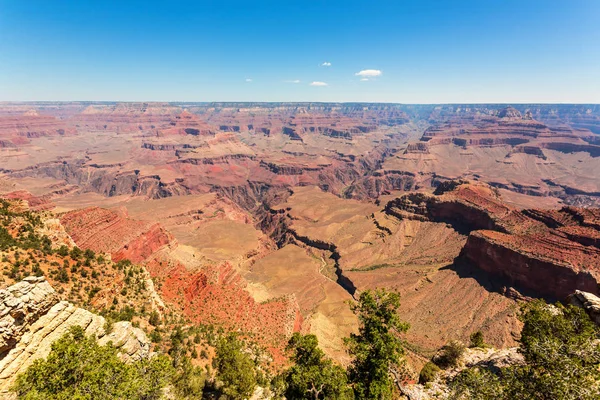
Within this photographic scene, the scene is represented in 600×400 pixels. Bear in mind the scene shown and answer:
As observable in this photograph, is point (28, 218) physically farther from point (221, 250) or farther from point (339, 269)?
point (339, 269)

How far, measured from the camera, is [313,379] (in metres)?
24.0

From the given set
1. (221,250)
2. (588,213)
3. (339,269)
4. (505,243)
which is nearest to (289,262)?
(339,269)

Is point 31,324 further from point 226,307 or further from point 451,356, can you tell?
point 451,356

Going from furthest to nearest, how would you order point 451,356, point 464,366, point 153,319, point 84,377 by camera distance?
point 451,356 → point 464,366 → point 153,319 → point 84,377

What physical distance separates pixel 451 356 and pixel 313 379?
22.2 metres

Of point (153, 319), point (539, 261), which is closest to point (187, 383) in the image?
point (153, 319)

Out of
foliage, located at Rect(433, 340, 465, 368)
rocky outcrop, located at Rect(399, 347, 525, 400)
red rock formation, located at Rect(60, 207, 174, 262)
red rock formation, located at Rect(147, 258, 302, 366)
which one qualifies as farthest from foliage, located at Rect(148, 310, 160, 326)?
foliage, located at Rect(433, 340, 465, 368)

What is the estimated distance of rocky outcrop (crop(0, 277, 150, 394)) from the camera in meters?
16.9

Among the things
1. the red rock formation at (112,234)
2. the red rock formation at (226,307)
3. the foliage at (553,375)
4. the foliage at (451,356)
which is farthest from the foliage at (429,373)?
the red rock formation at (112,234)

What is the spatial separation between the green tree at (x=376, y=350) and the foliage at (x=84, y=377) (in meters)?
16.8

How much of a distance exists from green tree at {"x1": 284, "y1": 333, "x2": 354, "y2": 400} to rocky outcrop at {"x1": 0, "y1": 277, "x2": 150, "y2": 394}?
13.9m

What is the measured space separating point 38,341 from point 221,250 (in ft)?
322

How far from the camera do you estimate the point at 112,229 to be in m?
65.7

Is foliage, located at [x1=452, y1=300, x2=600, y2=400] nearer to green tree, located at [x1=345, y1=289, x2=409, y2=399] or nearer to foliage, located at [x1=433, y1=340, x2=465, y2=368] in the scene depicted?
green tree, located at [x1=345, y1=289, x2=409, y2=399]
